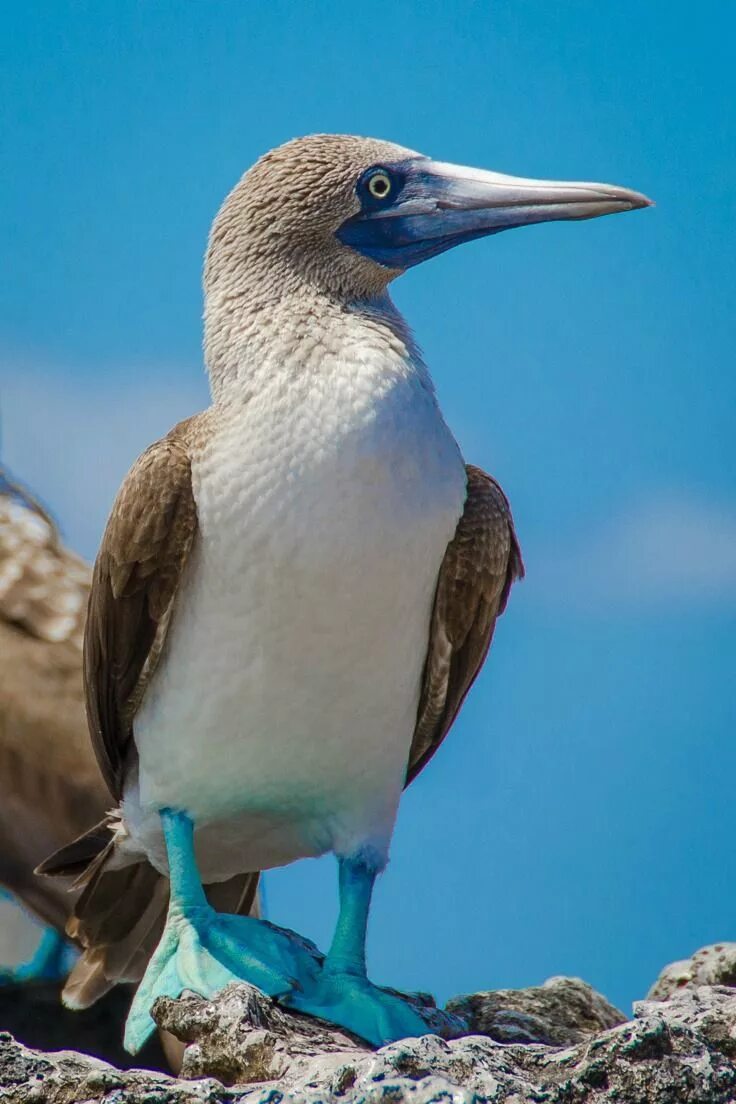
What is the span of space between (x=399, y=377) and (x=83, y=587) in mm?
2664

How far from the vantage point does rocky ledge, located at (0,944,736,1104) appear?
2.24 m

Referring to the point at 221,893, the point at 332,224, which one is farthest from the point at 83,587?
the point at 332,224

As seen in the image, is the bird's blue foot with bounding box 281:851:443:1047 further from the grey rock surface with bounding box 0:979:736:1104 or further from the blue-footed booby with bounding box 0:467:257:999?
the blue-footed booby with bounding box 0:467:257:999

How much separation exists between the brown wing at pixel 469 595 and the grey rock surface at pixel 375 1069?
93cm

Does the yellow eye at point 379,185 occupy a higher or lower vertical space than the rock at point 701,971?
higher

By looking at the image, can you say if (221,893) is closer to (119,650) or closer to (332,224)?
(119,650)

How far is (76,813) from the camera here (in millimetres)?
5355

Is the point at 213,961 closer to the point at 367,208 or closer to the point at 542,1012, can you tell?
the point at 542,1012

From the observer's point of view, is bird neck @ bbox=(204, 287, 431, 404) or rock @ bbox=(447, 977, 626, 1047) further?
rock @ bbox=(447, 977, 626, 1047)

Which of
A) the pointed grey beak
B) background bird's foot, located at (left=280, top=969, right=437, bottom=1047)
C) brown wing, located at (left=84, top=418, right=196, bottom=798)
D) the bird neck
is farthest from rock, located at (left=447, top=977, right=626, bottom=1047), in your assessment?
the pointed grey beak

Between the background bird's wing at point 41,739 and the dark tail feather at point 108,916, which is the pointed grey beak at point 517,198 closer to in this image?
the dark tail feather at point 108,916

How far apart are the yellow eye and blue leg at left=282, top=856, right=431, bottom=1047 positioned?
154cm

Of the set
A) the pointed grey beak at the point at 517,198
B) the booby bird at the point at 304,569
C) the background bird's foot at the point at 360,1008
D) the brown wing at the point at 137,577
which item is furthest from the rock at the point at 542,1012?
the pointed grey beak at the point at 517,198

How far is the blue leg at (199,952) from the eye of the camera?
3078mm
